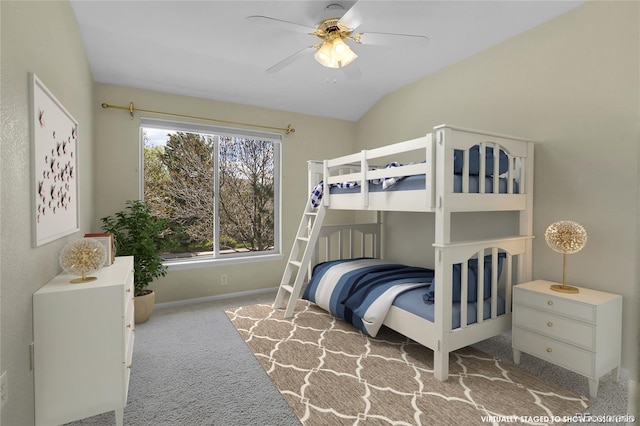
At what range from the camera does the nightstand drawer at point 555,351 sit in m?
2.03

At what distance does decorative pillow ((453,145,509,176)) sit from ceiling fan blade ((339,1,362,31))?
107cm

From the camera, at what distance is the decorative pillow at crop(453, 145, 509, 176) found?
2332 millimetres

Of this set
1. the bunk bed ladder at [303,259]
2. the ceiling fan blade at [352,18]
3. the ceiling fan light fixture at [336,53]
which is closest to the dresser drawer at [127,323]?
the bunk bed ladder at [303,259]

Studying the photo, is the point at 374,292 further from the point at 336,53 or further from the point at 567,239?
the point at 336,53

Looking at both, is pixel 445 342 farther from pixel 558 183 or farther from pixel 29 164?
pixel 29 164

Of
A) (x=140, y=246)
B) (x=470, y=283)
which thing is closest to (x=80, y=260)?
(x=140, y=246)

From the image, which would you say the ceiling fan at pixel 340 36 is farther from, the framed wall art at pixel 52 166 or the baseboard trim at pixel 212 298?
the baseboard trim at pixel 212 298

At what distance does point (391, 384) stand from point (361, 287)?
Answer: 2.89 feet

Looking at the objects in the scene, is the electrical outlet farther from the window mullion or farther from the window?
the window mullion

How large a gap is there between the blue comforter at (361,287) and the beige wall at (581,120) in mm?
1061

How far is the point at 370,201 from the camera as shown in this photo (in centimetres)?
Answer: 285

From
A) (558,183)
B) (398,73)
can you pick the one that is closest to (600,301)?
(558,183)

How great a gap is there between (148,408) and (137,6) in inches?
103

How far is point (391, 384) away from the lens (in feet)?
7.13
